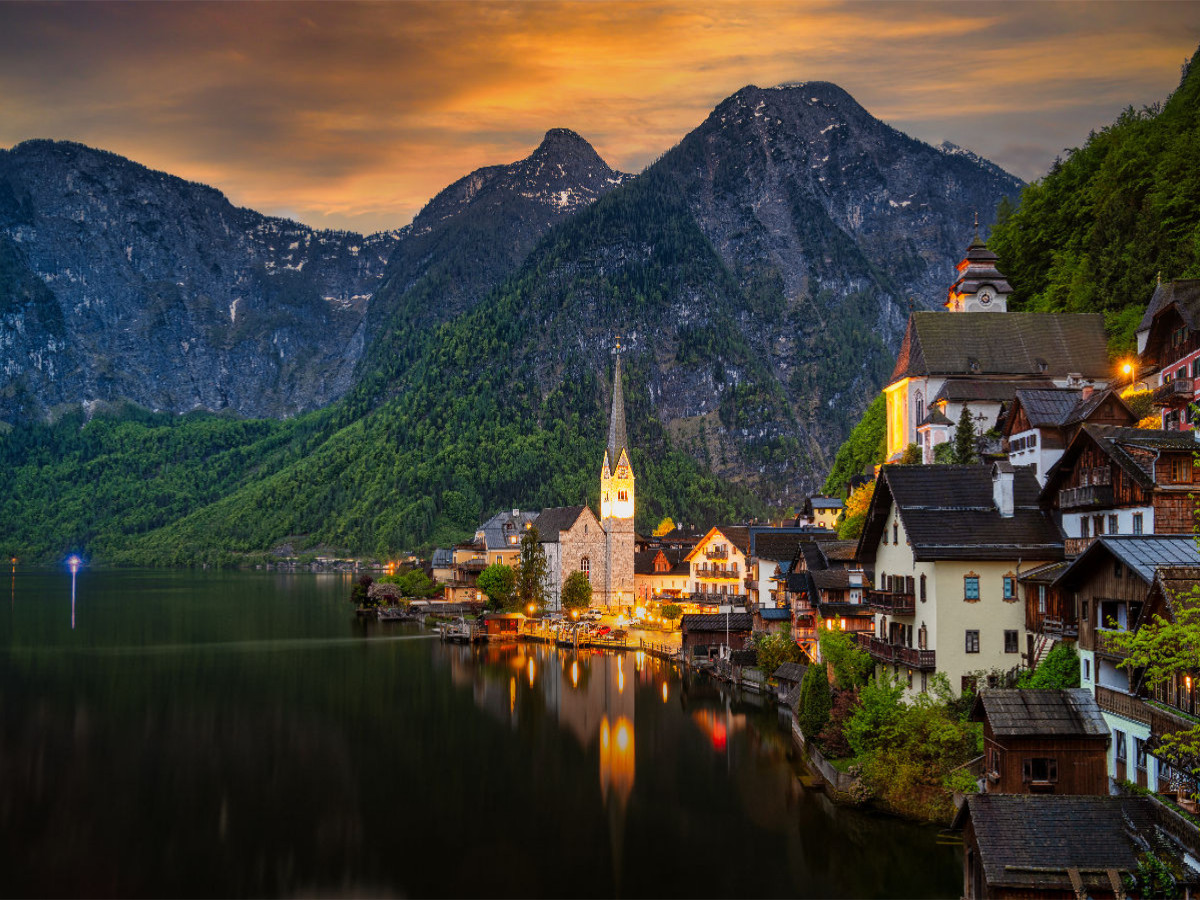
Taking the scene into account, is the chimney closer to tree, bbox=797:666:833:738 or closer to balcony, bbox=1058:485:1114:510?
balcony, bbox=1058:485:1114:510

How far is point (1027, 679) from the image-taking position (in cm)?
4059

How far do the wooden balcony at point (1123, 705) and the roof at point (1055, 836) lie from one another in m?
3.74

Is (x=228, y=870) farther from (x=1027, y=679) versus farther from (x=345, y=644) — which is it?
(x=345, y=644)

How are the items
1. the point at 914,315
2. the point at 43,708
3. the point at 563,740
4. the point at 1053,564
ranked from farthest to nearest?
the point at 914,315, the point at 43,708, the point at 563,740, the point at 1053,564

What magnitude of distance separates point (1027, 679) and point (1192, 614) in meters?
12.6

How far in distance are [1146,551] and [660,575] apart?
95512 millimetres

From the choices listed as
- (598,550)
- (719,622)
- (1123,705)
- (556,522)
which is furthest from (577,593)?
(1123,705)

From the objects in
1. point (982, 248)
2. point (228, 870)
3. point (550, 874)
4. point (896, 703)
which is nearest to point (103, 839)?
point (228, 870)

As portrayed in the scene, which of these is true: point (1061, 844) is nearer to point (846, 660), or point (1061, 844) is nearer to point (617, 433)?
point (846, 660)

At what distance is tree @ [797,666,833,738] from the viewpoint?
51625 millimetres

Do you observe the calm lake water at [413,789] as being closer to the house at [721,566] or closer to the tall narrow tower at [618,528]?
the house at [721,566]

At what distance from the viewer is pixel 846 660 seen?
53594 mm

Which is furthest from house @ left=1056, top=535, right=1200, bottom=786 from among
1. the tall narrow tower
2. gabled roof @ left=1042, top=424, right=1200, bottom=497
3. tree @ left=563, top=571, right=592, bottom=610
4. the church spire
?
the church spire

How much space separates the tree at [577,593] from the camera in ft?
405
